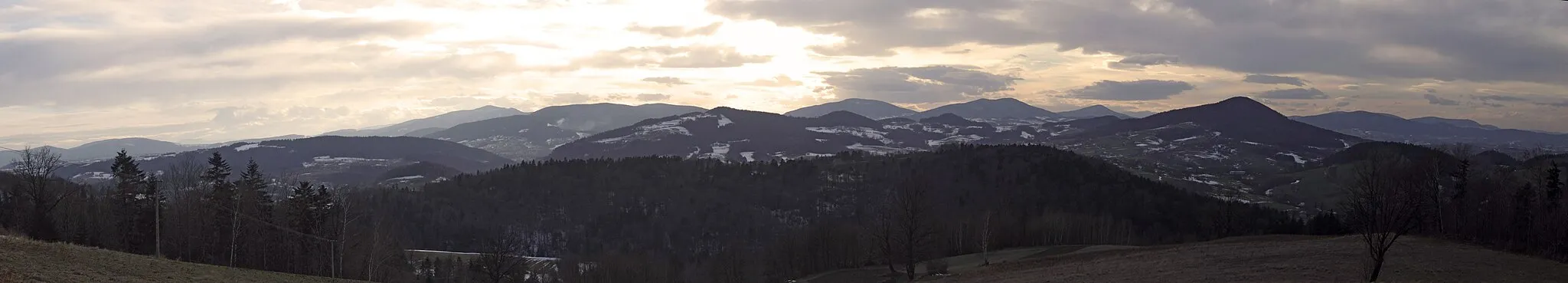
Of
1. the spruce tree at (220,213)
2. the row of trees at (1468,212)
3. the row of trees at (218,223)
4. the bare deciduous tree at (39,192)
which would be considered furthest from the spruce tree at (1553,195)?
the bare deciduous tree at (39,192)

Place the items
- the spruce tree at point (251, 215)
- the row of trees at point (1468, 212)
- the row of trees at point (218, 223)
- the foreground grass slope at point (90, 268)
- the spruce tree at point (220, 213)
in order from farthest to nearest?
1. the spruce tree at point (251, 215)
2. the spruce tree at point (220, 213)
3. the row of trees at point (218, 223)
4. the row of trees at point (1468, 212)
5. the foreground grass slope at point (90, 268)

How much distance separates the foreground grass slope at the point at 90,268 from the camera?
3172cm

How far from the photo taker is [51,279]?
31000mm

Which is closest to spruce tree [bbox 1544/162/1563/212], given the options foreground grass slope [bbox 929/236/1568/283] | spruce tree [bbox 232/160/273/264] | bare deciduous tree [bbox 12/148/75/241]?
foreground grass slope [bbox 929/236/1568/283]

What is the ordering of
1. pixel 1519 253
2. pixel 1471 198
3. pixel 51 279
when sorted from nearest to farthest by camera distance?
pixel 51 279
pixel 1519 253
pixel 1471 198

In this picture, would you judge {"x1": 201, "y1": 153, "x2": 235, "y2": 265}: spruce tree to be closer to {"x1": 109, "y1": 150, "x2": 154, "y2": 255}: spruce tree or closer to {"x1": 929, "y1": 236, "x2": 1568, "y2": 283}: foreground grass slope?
{"x1": 109, "y1": 150, "x2": 154, "y2": 255}: spruce tree

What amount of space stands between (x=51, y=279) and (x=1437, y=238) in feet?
264

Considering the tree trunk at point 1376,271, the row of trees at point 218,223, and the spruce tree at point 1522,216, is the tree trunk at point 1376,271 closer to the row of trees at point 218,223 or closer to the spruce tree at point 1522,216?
the spruce tree at point 1522,216

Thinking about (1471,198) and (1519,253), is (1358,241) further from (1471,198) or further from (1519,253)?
(1471,198)

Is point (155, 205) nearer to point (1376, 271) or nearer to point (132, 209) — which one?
point (132, 209)

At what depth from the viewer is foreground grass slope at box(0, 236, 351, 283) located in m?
31.7

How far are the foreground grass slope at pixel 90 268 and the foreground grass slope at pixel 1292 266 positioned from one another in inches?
1777

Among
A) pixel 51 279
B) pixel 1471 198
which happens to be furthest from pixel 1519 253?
pixel 51 279

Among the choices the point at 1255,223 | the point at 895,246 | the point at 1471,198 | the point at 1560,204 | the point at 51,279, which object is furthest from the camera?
the point at 1255,223
